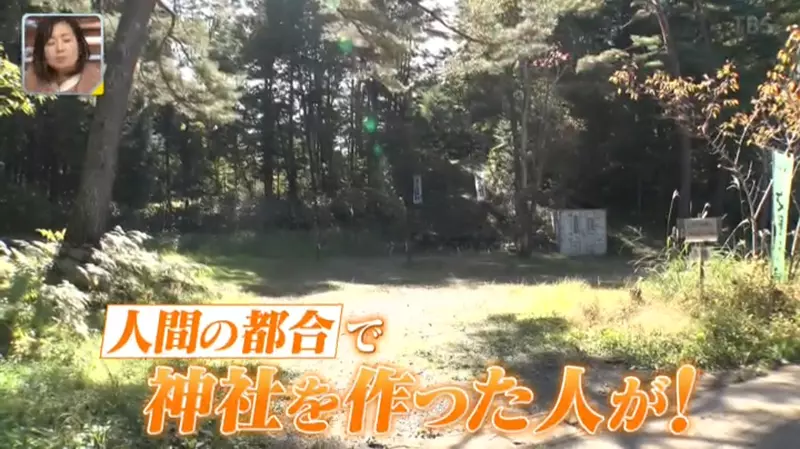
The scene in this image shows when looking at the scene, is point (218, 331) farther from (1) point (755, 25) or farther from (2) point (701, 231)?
(1) point (755, 25)

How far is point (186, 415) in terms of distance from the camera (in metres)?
3.41

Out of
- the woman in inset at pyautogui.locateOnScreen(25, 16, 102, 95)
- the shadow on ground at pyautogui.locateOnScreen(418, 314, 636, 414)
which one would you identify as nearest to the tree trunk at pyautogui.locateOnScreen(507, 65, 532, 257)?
the shadow on ground at pyautogui.locateOnScreen(418, 314, 636, 414)

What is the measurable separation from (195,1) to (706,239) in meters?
8.09

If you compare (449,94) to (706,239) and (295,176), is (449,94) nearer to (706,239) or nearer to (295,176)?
(295,176)

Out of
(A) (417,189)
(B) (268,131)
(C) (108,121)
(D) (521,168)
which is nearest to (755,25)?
(D) (521,168)

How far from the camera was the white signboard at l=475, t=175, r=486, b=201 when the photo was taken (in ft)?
76.8

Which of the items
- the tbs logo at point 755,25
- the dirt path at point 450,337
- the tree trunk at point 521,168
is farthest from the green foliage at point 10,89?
the tbs logo at point 755,25

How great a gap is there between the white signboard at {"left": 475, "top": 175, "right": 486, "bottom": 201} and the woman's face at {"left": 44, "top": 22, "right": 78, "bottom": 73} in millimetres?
19422

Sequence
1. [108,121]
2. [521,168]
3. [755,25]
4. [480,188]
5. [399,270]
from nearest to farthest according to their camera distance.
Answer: [108,121]
[399,270]
[755,25]
[521,168]
[480,188]

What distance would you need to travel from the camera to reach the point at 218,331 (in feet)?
13.2

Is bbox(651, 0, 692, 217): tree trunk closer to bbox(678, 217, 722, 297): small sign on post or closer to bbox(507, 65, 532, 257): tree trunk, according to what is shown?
bbox(507, 65, 532, 257): tree trunk

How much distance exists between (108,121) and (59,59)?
3.50 meters

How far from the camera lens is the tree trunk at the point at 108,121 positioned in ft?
25.1

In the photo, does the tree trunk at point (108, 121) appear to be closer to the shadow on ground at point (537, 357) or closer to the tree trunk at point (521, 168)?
the shadow on ground at point (537, 357)
